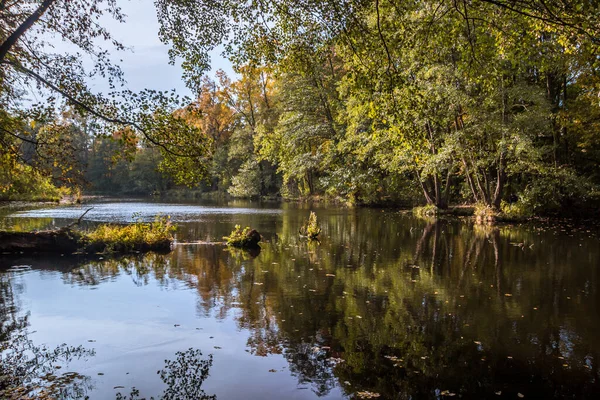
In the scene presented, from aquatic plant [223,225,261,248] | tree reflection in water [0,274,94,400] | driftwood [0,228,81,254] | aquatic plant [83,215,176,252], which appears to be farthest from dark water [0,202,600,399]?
aquatic plant [223,225,261,248]

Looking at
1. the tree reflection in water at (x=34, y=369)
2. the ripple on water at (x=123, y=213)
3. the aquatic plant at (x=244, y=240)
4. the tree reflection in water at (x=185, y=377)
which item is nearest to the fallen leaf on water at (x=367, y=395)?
the tree reflection in water at (x=185, y=377)

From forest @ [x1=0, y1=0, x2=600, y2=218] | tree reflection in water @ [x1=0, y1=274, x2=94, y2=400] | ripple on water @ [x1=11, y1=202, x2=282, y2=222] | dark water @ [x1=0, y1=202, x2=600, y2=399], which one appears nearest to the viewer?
tree reflection in water @ [x1=0, y1=274, x2=94, y2=400]

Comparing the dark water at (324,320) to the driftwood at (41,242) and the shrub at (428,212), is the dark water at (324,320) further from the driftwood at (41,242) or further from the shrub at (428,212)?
the shrub at (428,212)

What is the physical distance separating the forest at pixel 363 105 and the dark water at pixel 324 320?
249 cm

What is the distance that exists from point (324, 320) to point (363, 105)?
382 centimetres

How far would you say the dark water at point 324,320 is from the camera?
17.6 feet

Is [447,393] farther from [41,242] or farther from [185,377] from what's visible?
[41,242]

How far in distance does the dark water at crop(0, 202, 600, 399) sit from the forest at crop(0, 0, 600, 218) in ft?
8.16

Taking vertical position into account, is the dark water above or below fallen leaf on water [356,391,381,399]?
above

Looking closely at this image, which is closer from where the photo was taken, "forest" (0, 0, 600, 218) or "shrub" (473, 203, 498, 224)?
"forest" (0, 0, 600, 218)

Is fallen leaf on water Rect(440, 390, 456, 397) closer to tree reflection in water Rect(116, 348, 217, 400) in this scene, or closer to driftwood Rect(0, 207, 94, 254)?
tree reflection in water Rect(116, 348, 217, 400)

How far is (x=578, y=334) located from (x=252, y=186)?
148 feet

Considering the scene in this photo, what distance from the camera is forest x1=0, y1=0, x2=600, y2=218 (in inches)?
304

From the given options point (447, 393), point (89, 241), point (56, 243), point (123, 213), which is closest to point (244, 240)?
point (89, 241)
